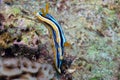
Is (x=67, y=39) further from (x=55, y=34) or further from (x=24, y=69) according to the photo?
(x=24, y=69)

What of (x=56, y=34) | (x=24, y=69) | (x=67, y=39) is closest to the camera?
(x=24, y=69)

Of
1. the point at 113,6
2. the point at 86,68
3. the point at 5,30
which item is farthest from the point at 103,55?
the point at 5,30

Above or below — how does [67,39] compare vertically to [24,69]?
above

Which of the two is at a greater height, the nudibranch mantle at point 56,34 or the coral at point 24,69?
the nudibranch mantle at point 56,34

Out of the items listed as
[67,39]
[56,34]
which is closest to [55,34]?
[56,34]

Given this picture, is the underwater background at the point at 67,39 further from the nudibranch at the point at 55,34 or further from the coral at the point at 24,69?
the nudibranch at the point at 55,34

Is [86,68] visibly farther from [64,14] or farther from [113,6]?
[113,6]

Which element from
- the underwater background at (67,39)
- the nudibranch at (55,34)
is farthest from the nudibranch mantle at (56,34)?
the underwater background at (67,39)

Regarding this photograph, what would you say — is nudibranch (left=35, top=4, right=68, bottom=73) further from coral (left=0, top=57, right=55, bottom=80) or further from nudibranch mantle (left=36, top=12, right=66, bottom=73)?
coral (left=0, top=57, right=55, bottom=80)
